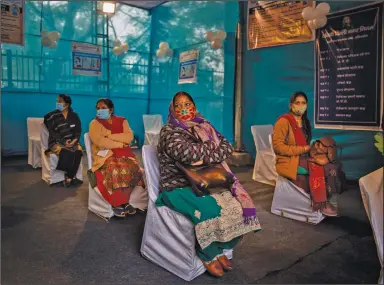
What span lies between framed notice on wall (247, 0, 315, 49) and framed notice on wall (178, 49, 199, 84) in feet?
4.94

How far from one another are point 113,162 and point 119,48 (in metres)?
5.12

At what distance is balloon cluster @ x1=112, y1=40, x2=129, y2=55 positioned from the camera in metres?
7.88

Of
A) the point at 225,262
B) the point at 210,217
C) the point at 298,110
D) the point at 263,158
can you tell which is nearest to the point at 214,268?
the point at 225,262

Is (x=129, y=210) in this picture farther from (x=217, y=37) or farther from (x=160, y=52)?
(x=160, y=52)

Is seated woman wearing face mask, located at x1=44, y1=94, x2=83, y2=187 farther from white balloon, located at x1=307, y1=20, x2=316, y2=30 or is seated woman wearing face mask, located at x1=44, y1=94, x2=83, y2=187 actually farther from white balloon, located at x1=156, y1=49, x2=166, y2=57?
white balloon, located at x1=156, y1=49, x2=166, y2=57

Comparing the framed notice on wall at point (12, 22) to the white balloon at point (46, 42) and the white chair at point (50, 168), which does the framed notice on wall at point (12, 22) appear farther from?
the white chair at point (50, 168)

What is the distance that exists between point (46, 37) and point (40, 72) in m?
0.83

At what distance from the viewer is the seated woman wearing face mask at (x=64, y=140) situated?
15.4 ft

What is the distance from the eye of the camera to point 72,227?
311 cm

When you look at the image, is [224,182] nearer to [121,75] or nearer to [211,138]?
Answer: [211,138]

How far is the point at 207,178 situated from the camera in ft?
7.34

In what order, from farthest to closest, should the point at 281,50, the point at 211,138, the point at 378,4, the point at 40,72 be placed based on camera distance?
the point at 40,72
the point at 281,50
the point at 378,4
the point at 211,138

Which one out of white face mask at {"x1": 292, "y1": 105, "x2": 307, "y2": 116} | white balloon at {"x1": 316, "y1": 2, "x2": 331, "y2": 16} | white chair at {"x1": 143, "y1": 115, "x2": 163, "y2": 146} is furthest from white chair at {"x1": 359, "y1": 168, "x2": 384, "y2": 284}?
white chair at {"x1": 143, "y1": 115, "x2": 163, "y2": 146}

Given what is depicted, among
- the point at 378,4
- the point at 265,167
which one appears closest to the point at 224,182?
the point at 265,167
